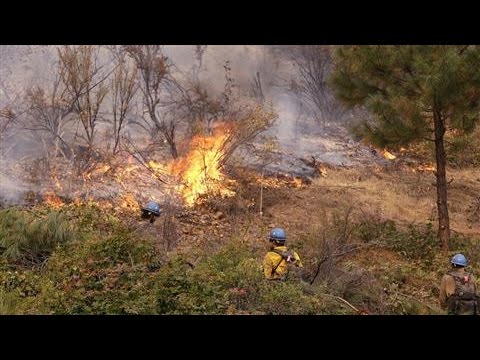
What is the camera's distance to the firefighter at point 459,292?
8.07 meters

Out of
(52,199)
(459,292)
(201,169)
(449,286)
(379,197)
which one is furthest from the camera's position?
(379,197)

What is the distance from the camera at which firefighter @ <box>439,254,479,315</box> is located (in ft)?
26.5

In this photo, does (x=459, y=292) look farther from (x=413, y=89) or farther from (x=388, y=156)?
(x=388, y=156)

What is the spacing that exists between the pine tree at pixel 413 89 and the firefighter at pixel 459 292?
430cm

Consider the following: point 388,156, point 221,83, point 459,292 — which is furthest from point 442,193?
point 221,83

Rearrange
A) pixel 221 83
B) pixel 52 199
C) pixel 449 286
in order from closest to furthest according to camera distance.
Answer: pixel 449 286, pixel 52 199, pixel 221 83

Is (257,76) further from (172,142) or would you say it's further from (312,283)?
(312,283)

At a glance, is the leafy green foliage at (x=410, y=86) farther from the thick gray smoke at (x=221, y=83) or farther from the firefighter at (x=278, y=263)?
the thick gray smoke at (x=221, y=83)

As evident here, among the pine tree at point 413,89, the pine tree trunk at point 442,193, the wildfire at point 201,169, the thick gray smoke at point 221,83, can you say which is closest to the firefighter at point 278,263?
the pine tree at point 413,89

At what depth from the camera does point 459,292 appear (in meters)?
8.21

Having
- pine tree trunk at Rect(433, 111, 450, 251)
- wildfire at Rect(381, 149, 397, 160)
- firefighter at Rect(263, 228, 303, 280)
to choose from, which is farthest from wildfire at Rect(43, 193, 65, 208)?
wildfire at Rect(381, 149, 397, 160)

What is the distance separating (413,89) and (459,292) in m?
5.62

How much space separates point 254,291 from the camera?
24.8ft
